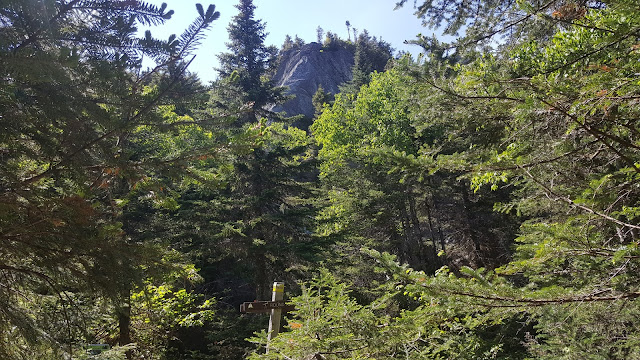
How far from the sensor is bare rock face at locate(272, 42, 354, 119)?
167ft

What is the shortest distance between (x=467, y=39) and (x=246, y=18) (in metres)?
14.5

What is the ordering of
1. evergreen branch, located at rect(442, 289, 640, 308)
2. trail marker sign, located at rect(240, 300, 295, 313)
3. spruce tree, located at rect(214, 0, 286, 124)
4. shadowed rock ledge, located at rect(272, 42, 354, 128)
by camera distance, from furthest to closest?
shadowed rock ledge, located at rect(272, 42, 354, 128) → spruce tree, located at rect(214, 0, 286, 124) → trail marker sign, located at rect(240, 300, 295, 313) → evergreen branch, located at rect(442, 289, 640, 308)

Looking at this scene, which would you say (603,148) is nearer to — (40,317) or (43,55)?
(43,55)

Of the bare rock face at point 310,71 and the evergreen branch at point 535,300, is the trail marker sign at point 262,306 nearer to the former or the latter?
the evergreen branch at point 535,300

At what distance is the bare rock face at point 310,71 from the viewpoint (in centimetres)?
5075

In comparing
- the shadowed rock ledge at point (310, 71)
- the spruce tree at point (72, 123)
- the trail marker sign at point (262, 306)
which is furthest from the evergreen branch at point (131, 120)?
the shadowed rock ledge at point (310, 71)

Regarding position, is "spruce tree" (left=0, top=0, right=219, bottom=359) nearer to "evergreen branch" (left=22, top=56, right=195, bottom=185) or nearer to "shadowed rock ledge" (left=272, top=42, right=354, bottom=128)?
"evergreen branch" (left=22, top=56, right=195, bottom=185)

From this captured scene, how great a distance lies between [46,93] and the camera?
3.41 m

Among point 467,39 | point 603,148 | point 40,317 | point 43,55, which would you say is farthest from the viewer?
point 467,39

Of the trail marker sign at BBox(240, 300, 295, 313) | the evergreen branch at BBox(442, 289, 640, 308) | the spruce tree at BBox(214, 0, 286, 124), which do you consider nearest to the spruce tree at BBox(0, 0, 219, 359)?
the trail marker sign at BBox(240, 300, 295, 313)

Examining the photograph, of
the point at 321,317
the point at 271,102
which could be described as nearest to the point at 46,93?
the point at 321,317

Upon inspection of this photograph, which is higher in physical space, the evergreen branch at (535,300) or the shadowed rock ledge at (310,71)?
the shadowed rock ledge at (310,71)

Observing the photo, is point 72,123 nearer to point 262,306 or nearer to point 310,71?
point 262,306

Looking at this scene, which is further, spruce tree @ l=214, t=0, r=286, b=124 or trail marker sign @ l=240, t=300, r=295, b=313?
spruce tree @ l=214, t=0, r=286, b=124
